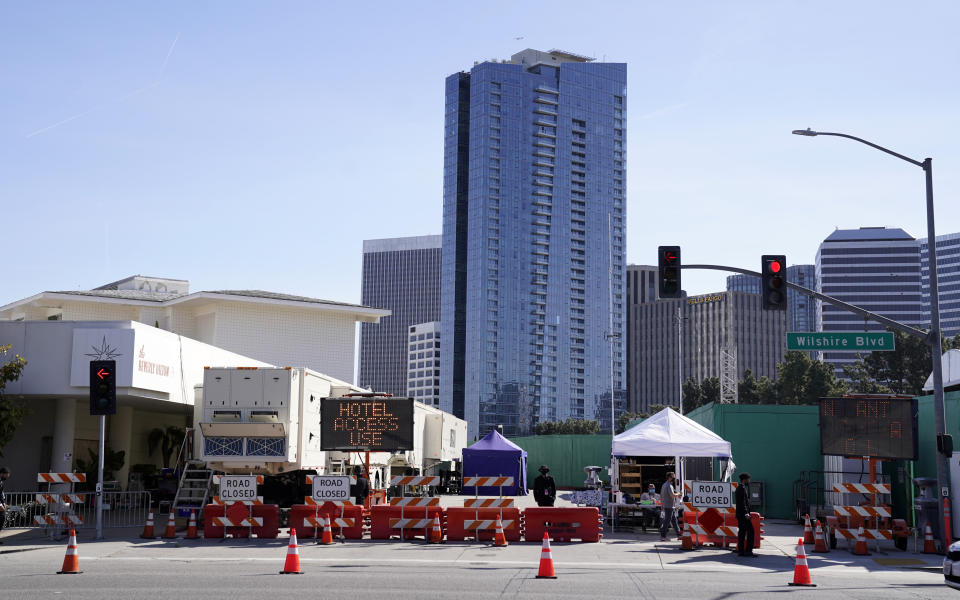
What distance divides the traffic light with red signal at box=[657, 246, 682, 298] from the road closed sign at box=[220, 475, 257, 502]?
10475mm

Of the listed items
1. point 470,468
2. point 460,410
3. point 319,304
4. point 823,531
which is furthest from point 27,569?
point 460,410

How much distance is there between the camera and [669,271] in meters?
22.9

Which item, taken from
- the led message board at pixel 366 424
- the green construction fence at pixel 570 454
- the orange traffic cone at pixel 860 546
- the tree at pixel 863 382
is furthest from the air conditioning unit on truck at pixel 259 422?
the tree at pixel 863 382

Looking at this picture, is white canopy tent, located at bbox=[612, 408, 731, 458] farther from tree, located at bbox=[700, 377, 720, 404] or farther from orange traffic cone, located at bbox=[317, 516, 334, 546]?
tree, located at bbox=[700, 377, 720, 404]

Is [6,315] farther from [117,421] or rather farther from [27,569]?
[27,569]

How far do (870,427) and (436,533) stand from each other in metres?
10.7

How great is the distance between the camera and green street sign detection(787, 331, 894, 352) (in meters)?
24.2

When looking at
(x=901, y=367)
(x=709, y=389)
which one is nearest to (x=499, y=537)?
(x=901, y=367)

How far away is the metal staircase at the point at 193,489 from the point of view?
25823mm

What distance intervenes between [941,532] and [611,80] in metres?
178

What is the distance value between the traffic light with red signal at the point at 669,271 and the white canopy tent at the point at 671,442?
5851 millimetres

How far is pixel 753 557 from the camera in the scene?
69.7ft

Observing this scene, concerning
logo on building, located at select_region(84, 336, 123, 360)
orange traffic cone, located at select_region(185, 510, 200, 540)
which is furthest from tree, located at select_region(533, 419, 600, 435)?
orange traffic cone, located at select_region(185, 510, 200, 540)

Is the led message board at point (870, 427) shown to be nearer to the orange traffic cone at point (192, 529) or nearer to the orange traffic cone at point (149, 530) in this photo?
the orange traffic cone at point (192, 529)
